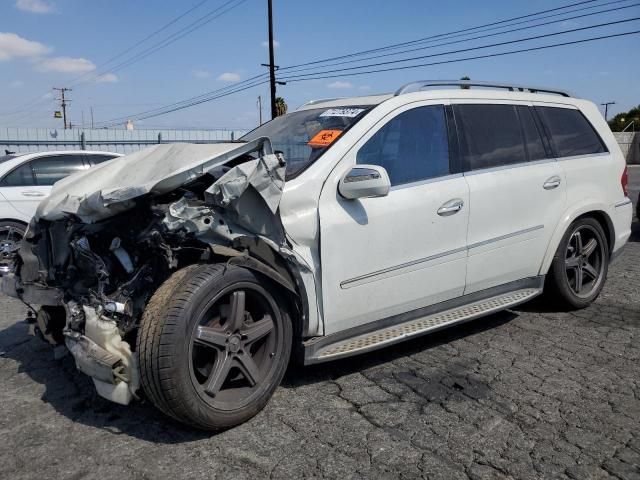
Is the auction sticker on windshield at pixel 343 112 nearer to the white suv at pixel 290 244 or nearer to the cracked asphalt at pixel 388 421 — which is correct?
the white suv at pixel 290 244

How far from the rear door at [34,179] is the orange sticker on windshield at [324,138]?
5.52 meters

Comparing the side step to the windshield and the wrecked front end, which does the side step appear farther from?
the windshield

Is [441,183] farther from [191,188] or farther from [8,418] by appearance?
[8,418]

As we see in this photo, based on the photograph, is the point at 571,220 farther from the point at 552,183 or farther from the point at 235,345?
the point at 235,345

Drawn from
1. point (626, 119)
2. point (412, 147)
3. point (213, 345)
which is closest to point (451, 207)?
point (412, 147)

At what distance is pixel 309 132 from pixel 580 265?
280cm

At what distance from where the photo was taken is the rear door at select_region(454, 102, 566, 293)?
164 inches

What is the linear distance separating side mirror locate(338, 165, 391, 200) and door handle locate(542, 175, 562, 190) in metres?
1.79

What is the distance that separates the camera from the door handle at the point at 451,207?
3.90 metres

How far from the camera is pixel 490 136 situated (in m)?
4.41

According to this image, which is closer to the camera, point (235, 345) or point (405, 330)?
point (235, 345)

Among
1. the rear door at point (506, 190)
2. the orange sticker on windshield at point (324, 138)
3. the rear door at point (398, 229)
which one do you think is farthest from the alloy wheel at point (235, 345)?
the rear door at point (506, 190)

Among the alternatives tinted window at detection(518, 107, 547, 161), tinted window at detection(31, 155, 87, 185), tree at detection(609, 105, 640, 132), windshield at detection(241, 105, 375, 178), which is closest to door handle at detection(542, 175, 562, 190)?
tinted window at detection(518, 107, 547, 161)

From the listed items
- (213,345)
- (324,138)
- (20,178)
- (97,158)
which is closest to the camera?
(213,345)
